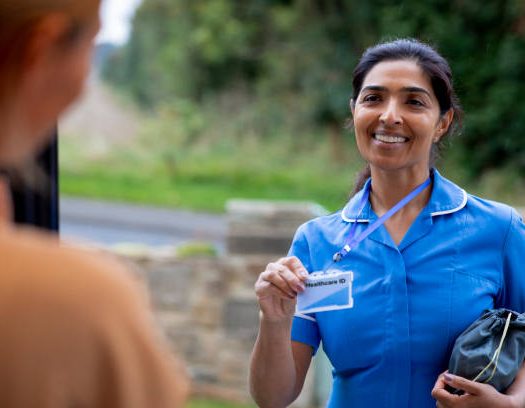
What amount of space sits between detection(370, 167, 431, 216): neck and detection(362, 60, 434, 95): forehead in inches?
7.1

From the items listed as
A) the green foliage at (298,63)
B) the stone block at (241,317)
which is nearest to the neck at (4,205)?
the stone block at (241,317)

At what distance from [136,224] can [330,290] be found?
7753mm

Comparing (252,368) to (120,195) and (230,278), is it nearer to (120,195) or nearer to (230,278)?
(230,278)

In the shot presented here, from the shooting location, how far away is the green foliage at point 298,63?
819cm

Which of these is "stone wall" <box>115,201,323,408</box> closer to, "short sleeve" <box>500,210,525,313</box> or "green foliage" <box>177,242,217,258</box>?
"green foliage" <box>177,242,217,258</box>

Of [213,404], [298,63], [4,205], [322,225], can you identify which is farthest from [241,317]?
[298,63]

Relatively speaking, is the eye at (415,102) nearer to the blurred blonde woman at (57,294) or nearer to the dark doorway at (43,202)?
the dark doorway at (43,202)

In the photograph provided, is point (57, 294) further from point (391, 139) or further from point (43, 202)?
point (391, 139)

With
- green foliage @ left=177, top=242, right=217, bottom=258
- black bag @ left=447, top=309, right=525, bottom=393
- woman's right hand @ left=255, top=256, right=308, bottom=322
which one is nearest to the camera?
black bag @ left=447, top=309, right=525, bottom=393

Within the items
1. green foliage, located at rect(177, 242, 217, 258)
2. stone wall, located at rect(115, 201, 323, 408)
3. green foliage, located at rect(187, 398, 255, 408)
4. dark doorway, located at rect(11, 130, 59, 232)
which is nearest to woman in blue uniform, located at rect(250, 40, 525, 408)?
dark doorway, located at rect(11, 130, 59, 232)

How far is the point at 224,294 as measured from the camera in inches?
220

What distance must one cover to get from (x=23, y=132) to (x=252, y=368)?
115cm

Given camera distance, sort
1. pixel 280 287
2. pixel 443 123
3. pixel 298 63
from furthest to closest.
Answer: pixel 298 63 < pixel 443 123 < pixel 280 287

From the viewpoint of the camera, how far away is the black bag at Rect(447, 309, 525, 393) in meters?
1.48
